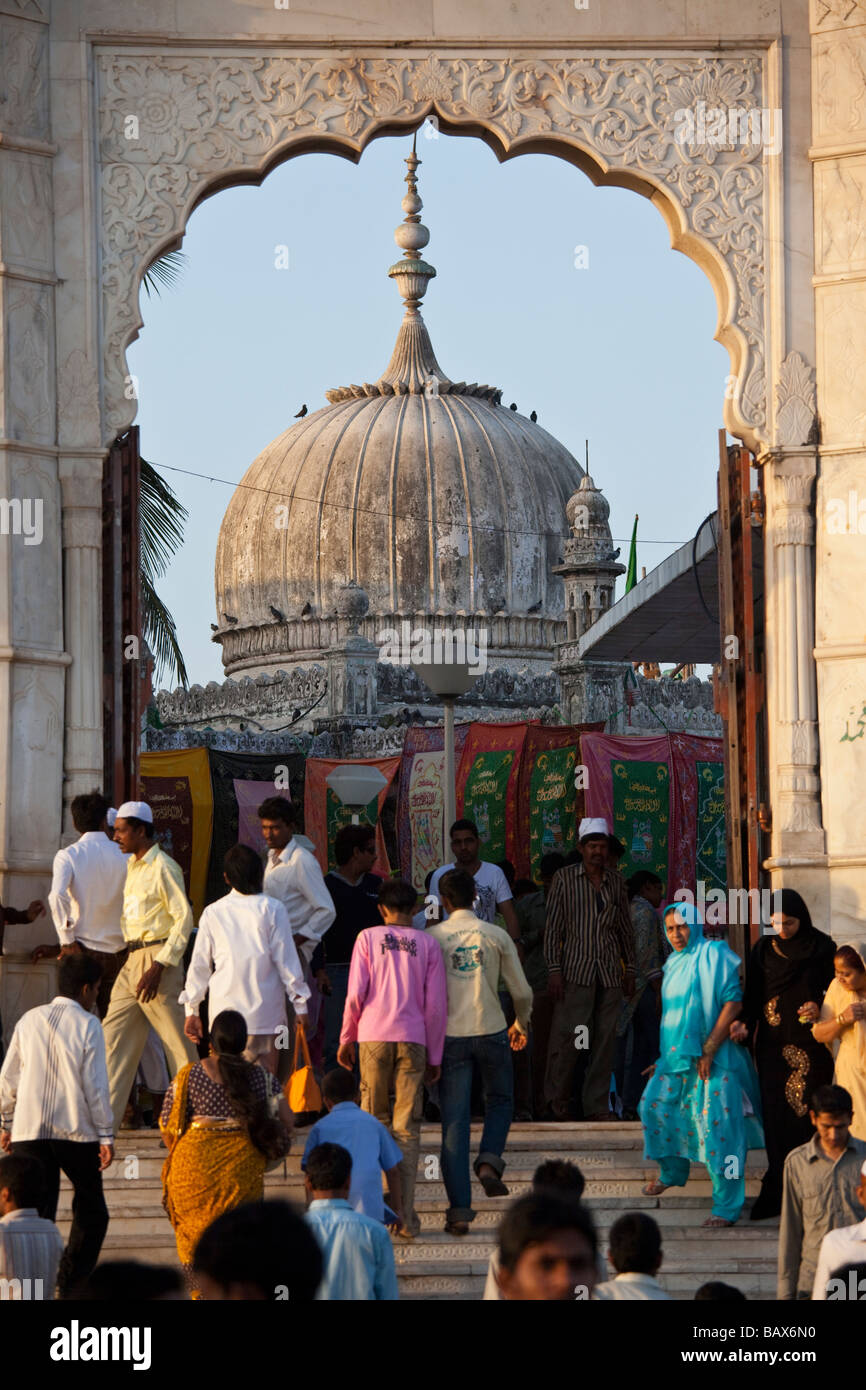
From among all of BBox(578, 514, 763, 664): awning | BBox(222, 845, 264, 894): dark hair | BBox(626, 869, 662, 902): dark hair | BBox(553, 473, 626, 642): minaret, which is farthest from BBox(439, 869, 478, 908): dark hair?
BBox(553, 473, 626, 642): minaret

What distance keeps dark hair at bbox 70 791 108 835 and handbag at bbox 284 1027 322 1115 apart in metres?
1.67

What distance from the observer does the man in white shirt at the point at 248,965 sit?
8.80 m

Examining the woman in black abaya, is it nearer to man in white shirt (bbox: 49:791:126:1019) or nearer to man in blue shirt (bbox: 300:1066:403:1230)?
man in blue shirt (bbox: 300:1066:403:1230)

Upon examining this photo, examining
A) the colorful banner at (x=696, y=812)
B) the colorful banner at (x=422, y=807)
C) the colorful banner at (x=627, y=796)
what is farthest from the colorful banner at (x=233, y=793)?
the colorful banner at (x=696, y=812)

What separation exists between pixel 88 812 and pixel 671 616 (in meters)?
7.03

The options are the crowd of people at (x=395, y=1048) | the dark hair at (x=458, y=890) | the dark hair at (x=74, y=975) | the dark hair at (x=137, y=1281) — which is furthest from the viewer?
the dark hair at (x=458, y=890)

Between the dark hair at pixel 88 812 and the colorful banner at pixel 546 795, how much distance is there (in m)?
7.87

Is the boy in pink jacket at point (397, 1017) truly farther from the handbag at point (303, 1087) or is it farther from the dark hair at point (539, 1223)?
the dark hair at point (539, 1223)

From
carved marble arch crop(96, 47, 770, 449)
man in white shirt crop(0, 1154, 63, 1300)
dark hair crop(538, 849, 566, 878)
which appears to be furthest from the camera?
dark hair crop(538, 849, 566, 878)

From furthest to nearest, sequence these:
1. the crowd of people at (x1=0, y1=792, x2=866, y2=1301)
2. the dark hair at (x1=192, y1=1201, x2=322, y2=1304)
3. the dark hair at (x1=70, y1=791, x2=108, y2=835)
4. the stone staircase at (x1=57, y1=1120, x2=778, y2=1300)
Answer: the dark hair at (x1=70, y1=791, x2=108, y2=835)
the stone staircase at (x1=57, y1=1120, x2=778, y2=1300)
the crowd of people at (x1=0, y1=792, x2=866, y2=1301)
the dark hair at (x1=192, y1=1201, x2=322, y2=1304)

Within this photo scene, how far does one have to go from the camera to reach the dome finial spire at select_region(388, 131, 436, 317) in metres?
40.8

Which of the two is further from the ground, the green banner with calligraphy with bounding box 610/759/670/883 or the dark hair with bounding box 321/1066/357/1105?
the green banner with calligraphy with bounding box 610/759/670/883
